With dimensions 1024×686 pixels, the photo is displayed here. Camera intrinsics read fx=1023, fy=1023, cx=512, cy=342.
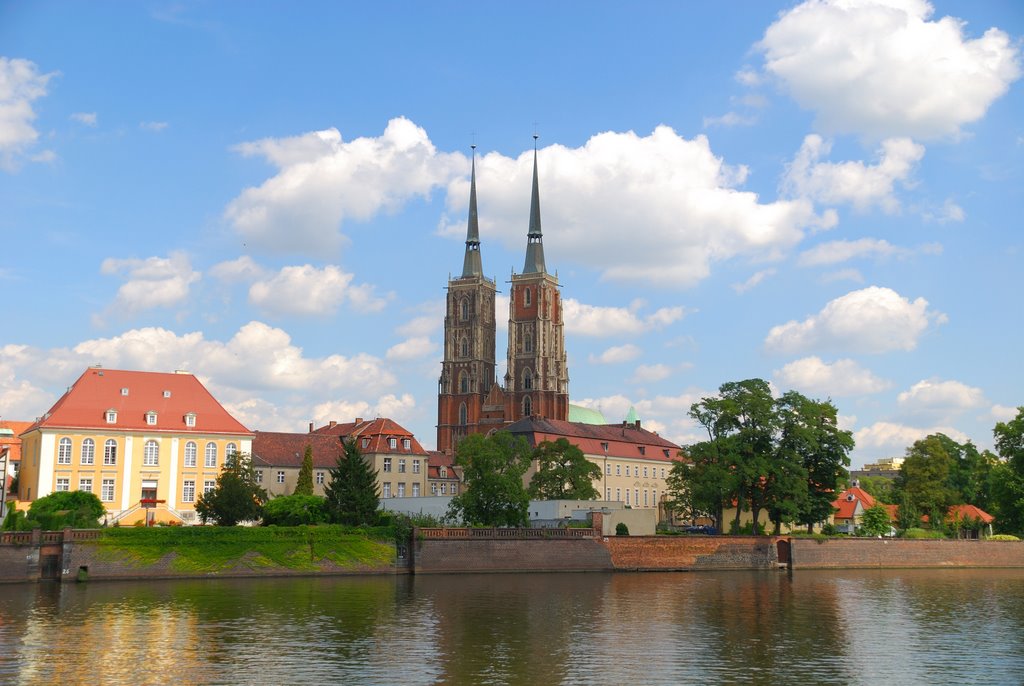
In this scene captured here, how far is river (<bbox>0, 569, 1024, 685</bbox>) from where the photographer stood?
2791 cm

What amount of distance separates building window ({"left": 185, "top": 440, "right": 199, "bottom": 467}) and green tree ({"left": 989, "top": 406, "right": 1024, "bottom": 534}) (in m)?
67.9

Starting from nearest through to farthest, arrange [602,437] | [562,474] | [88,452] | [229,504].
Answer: [229,504] < [88,452] < [562,474] < [602,437]

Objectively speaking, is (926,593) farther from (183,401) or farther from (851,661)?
(183,401)

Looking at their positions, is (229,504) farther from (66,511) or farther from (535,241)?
(535,241)

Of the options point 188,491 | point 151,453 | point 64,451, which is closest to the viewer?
point 64,451

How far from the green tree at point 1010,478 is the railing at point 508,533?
42.1m

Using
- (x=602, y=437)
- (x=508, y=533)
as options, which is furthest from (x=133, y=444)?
(x=602, y=437)

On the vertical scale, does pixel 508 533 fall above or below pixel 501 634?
above

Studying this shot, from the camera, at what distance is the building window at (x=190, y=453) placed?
78062 millimetres

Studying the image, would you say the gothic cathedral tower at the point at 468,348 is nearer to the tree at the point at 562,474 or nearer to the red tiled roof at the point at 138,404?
the tree at the point at 562,474

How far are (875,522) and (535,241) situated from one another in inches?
4271

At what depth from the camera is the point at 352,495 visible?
6506cm

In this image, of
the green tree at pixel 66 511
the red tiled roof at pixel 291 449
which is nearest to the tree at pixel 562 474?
the red tiled roof at pixel 291 449

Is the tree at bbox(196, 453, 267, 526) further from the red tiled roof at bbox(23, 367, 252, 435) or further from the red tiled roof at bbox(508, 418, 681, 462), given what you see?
the red tiled roof at bbox(508, 418, 681, 462)
